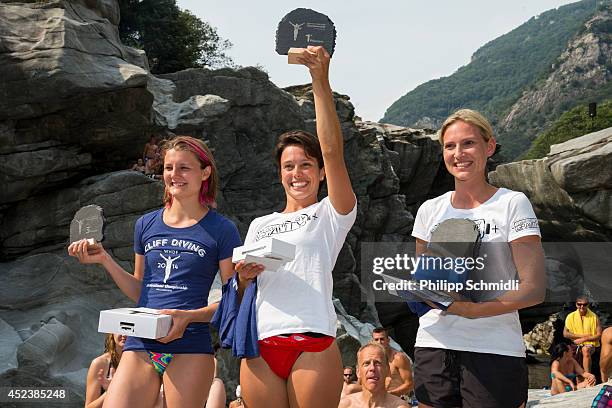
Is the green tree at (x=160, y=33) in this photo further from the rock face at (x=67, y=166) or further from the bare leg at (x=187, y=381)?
the bare leg at (x=187, y=381)

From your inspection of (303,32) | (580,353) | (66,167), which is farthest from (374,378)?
(66,167)

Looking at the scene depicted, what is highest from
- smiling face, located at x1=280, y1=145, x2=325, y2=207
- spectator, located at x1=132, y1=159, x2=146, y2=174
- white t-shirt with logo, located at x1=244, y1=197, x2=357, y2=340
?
spectator, located at x1=132, y1=159, x2=146, y2=174

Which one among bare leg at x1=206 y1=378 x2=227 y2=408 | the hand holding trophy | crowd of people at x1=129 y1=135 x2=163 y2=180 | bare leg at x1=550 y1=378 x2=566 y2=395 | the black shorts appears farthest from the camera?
crowd of people at x1=129 y1=135 x2=163 y2=180

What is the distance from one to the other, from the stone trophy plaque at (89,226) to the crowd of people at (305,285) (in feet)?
0.23

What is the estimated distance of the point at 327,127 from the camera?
2.97m

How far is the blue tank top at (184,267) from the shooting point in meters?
3.17

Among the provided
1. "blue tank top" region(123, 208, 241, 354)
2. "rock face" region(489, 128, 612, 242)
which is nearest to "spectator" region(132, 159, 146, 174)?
"rock face" region(489, 128, 612, 242)

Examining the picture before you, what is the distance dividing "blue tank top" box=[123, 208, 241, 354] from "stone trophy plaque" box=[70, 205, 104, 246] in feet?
0.76

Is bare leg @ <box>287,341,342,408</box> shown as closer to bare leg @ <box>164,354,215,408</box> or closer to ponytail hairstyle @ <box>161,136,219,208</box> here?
bare leg @ <box>164,354,215,408</box>

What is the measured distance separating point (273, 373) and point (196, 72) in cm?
1698

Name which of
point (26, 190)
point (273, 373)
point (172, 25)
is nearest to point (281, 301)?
point (273, 373)

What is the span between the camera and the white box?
290 centimetres

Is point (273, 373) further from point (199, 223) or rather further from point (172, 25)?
point (172, 25)

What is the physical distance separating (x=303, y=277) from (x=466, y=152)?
855mm
